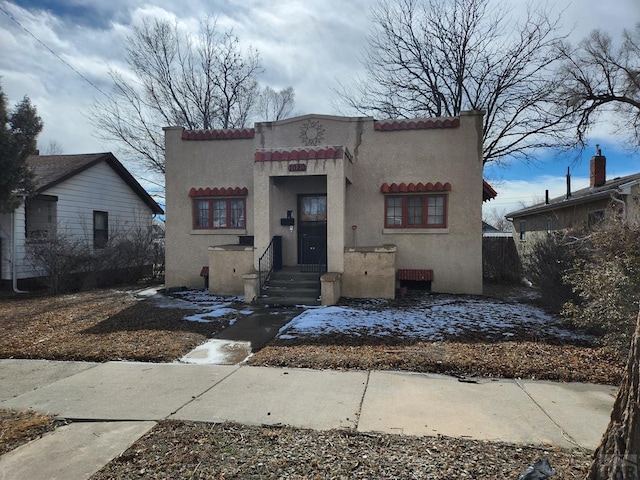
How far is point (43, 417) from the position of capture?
405cm

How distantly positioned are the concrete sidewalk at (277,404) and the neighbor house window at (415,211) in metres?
7.52

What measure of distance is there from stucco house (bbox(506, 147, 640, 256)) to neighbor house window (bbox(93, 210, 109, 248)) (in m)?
16.6

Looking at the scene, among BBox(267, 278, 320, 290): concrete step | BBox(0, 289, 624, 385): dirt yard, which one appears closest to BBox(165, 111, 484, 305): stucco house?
BBox(267, 278, 320, 290): concrete step

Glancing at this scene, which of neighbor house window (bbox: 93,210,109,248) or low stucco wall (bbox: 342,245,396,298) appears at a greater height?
neighbor house window (bbox: 93,210,109,248)

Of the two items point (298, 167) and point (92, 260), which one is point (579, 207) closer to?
point (298, 167)

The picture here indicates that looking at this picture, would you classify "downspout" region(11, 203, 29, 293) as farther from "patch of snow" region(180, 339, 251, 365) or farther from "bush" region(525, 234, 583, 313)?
"bush" region(525, 234, 583, 313)

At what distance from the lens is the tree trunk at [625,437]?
7.22 ft

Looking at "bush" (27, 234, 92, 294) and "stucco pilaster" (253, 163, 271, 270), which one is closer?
"stucco pilaster" (253, 163, 271, 270)

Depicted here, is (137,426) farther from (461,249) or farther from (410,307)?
(461,249)

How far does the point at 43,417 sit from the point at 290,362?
114 inches

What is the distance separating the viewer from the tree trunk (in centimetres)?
220

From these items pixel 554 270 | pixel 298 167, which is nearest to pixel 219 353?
pixel 298 167

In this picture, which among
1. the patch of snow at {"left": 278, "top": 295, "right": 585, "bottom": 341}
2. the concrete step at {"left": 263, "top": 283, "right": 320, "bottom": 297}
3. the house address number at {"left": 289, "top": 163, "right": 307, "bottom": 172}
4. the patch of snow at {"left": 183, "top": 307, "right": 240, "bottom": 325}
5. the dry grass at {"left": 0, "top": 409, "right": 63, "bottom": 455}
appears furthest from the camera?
the house address number at {"left": 289, "top": 163, "right": 307, "bottom": 172}

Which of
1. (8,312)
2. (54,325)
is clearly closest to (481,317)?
(54,325)
